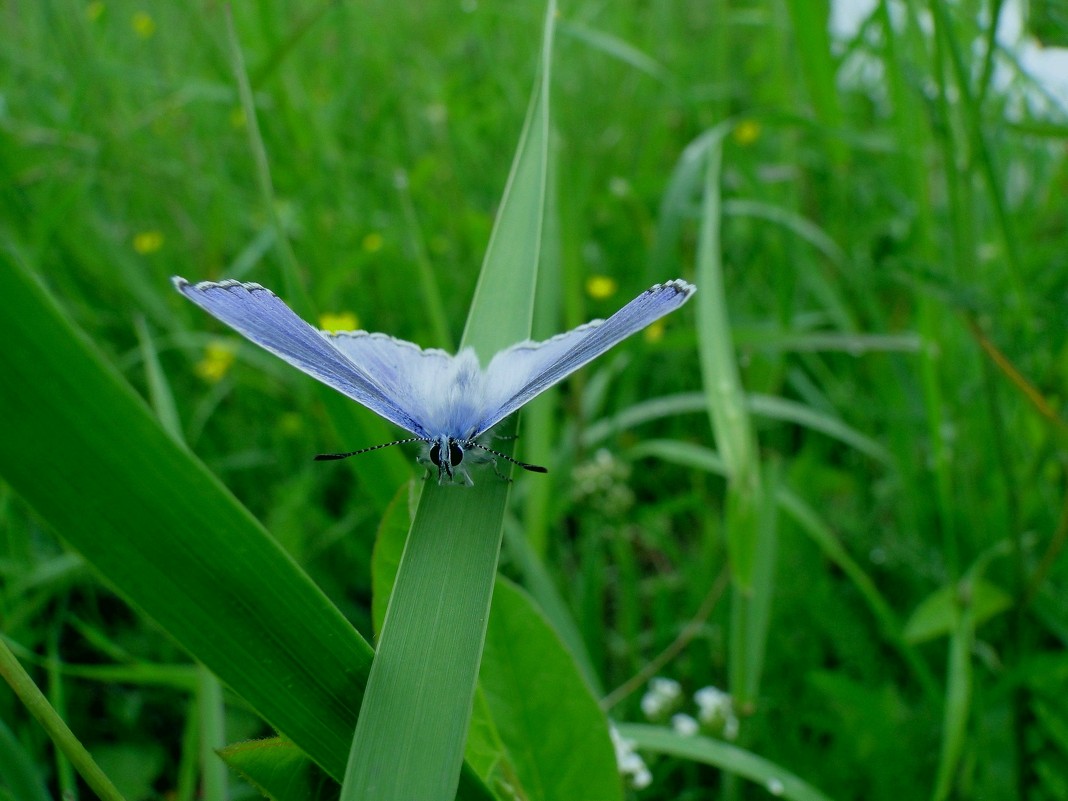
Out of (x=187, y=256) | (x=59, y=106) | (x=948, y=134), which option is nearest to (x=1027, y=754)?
(x=948, y=134)

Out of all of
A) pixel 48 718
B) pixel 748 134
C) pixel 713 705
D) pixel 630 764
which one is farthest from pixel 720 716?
pixel 748 134

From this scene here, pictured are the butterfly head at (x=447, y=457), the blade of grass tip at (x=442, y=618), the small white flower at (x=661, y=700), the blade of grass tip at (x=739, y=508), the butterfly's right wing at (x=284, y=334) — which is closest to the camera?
the blade of grass tip at (x=442, y=618)

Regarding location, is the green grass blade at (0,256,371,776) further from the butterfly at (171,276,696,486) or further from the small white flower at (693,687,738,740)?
the small white flower at (693,687,738,740)

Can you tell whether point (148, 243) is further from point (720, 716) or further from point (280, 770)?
point (280, 770)

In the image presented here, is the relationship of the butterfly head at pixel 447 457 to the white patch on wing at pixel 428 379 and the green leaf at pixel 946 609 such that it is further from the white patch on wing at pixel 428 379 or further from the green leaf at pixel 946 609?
the green leaf at pixel 946 609

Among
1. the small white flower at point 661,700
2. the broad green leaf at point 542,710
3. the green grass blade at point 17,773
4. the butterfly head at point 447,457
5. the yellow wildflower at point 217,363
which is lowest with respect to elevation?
the green grass blade at point 17,773

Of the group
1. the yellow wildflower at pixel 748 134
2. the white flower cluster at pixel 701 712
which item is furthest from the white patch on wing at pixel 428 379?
the yellow wildflower at pixel 748 134

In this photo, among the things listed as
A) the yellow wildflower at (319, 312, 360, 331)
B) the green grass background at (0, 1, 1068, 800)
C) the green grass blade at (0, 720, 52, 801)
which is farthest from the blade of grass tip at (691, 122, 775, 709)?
the yellow wildflower at (319, 312, 360, 331)
